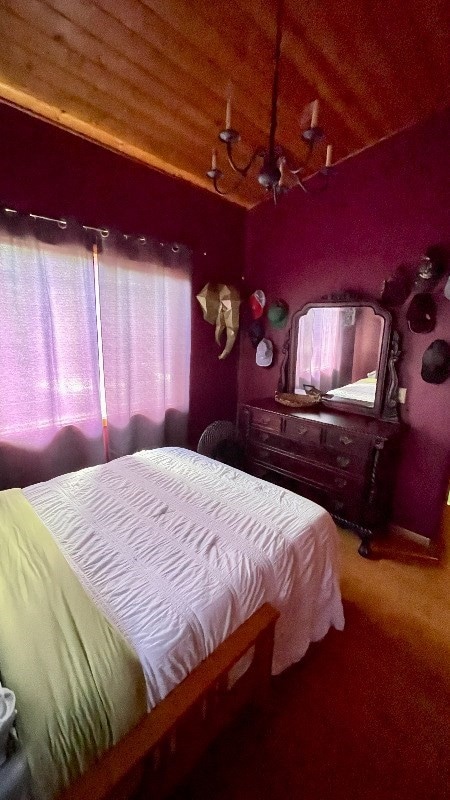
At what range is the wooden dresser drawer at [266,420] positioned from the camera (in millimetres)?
2582

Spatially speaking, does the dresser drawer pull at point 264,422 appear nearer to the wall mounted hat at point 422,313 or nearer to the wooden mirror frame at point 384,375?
the wooden mirror frame at point 384,375

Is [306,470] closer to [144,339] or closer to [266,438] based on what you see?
[266,438]

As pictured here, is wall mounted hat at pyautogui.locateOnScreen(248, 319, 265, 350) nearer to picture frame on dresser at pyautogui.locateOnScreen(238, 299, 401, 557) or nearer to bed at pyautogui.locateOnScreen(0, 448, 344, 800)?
picture frame on dresser at pyautogui.locateOnScreen(238, 299, 401, 557)

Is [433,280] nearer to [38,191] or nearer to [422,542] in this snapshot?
[422,542]

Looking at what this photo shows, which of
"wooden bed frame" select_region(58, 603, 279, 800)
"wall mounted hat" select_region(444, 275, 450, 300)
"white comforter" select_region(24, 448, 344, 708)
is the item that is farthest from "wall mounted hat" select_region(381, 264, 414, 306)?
"wooden bed frame" select_region(58, 603, 279, 800)

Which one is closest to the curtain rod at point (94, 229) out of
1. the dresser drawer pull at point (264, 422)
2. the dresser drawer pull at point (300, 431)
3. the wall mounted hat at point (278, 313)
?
the wall mounted hat at point (278, 313)

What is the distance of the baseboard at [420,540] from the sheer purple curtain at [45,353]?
2.31 metres

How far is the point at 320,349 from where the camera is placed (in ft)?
8.93

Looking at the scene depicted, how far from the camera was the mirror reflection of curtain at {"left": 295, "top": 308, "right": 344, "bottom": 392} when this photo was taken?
2.61 meters

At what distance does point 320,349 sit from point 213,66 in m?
1.82

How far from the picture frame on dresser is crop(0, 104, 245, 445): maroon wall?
1.89 feet

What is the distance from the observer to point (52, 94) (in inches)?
68.8

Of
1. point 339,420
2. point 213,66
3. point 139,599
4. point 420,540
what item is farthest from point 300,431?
point 213,66

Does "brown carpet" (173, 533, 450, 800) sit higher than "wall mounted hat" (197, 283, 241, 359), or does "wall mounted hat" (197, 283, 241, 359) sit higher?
"wall mounted hat" (197, 283, 241, 359)
